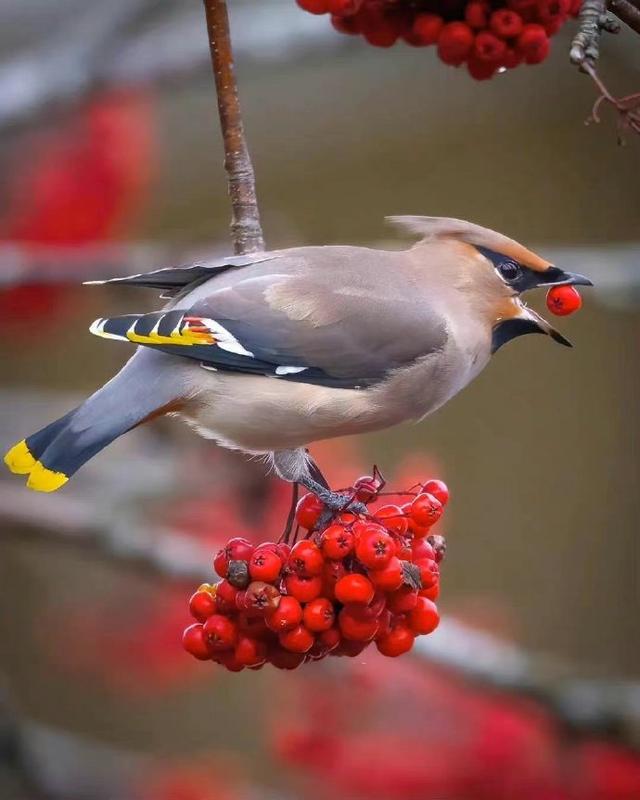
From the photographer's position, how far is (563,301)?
4.65 feet

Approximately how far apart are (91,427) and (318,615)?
1.07ft

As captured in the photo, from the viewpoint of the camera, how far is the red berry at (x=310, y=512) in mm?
1600

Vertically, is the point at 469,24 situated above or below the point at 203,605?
above

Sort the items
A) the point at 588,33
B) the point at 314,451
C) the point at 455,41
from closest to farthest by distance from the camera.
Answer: the point at 588,33 → the point at 455,41 → the point at 314,451

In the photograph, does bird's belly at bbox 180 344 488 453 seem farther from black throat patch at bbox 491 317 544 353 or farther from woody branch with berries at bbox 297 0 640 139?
woody branch with berries at bbox 297 0 640 139

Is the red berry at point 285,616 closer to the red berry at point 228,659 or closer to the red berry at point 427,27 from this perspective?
the red berry at point 228,659

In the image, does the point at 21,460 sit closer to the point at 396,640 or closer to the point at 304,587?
the point at 304,587

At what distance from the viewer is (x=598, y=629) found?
5.05 meters

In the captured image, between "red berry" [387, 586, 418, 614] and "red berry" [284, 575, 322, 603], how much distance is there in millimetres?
85

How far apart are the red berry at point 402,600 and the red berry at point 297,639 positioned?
0.33 feet

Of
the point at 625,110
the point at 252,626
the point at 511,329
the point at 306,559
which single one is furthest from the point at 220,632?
the point at 625,110

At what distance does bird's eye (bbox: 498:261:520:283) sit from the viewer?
1.48 meters

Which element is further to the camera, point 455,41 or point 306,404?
point 455,41

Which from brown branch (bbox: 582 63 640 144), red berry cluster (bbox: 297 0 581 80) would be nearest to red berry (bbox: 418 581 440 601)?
brown branch (bbox: 582 63 640 144)
